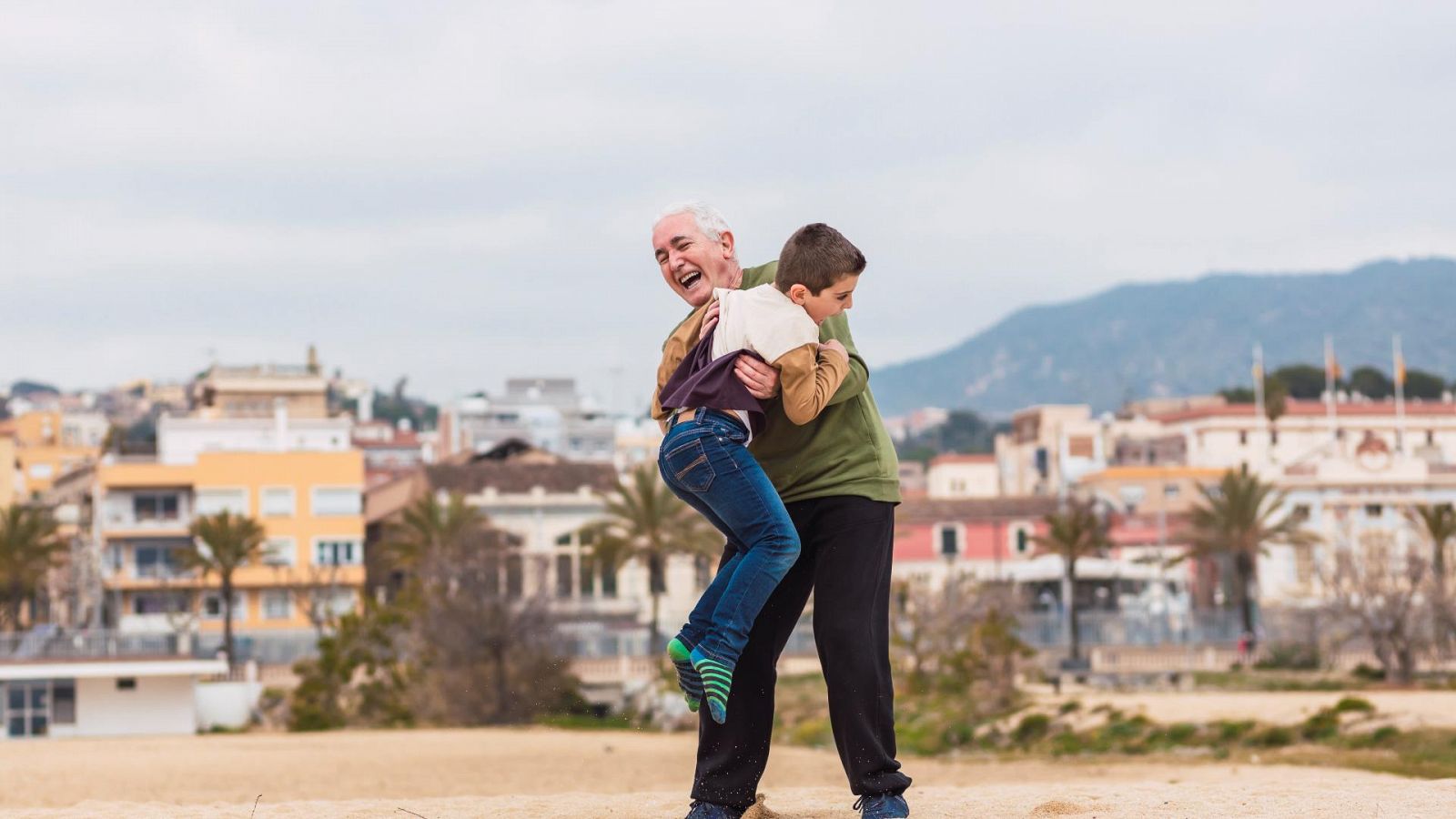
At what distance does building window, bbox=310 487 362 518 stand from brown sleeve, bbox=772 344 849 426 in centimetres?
6734

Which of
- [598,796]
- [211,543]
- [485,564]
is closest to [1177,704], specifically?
[485,564]

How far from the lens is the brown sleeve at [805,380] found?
7.13 m

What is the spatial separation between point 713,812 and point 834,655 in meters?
0.80

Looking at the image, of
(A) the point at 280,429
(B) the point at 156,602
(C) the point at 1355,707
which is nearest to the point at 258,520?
(B) the point at 156,602

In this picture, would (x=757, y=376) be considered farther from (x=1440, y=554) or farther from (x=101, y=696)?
(x=1440, y=554)

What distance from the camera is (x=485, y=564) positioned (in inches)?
2105

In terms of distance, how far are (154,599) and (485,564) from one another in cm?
2154

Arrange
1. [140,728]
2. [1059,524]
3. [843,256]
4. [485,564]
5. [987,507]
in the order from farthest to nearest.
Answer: [987,507] < [1059,524] < [485,564] < [140,728] < [843,256]

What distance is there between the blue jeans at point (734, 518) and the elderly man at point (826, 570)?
1.17ft

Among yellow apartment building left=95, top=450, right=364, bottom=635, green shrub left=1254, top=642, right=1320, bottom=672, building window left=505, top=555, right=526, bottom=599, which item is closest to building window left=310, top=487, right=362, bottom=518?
yellow apartment building left=95, top=450, right=364, bottom=635

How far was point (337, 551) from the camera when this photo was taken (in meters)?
72.8

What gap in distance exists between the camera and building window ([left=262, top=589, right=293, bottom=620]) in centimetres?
7088

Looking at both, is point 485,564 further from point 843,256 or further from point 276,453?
point 843,256

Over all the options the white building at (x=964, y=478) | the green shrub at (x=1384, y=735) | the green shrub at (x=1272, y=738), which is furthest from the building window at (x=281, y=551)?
the white building at (x=964, y=478)
